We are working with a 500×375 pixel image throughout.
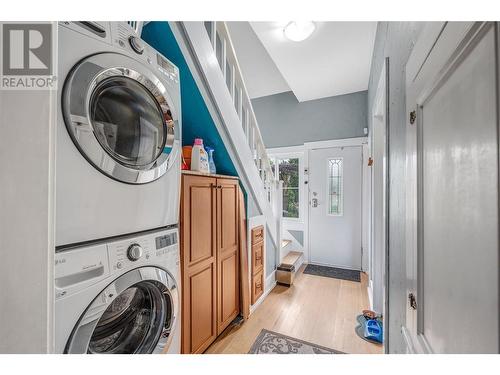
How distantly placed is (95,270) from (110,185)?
293mm

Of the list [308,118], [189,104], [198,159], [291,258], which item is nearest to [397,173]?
[198,159]

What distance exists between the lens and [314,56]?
2.28 meters

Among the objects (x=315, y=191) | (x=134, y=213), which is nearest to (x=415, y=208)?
(x=134, y=213)

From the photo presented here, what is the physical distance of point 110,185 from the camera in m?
0.77

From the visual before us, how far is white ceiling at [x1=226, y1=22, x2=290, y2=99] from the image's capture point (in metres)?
2.23

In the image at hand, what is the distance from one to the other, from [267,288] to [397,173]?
196 cm

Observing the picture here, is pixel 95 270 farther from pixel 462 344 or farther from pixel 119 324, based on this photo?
pixel 462 344

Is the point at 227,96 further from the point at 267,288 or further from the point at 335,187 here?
the point at 335,187

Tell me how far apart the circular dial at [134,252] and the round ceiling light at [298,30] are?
204 cm

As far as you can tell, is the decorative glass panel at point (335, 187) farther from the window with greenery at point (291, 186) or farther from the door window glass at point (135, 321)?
the door window glass at point (135, 321)

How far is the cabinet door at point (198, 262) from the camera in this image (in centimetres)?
133

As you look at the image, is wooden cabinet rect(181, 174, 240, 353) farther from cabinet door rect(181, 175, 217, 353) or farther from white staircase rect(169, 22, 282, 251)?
white staircase rect(169, 22, 282, 251)

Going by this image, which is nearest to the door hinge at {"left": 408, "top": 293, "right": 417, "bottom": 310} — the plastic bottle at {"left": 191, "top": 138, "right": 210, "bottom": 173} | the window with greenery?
the plastic bottle at {"left": 191, "top": 138, "right": 210, "bottom": 173}

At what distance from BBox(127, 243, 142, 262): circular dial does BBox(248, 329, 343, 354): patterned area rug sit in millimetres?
1279
